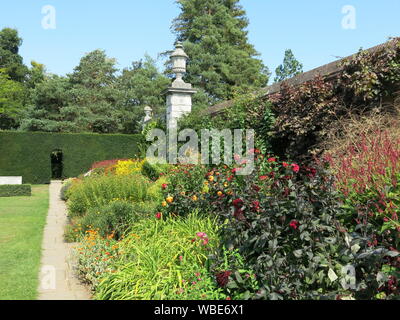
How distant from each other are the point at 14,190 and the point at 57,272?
9932 millimetres

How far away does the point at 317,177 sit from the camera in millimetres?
3602

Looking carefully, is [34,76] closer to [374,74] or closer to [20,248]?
[20,248]

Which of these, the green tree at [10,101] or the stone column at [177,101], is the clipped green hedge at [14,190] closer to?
the stone column at [177,101]

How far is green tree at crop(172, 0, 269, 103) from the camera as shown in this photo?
25.1m

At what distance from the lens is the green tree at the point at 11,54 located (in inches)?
1346

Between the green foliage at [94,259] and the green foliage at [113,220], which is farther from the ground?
the green foliage at [113,220]

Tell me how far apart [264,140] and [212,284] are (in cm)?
476

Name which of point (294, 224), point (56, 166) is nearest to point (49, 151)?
point (56, 166)

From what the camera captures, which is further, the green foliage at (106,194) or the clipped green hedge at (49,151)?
the clipped green hedge at (49,151)

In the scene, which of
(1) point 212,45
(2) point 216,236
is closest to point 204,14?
(1) point 212,45

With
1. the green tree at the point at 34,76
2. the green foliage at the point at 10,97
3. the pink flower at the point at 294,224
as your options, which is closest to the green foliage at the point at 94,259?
the pink flower at the point at 294,224

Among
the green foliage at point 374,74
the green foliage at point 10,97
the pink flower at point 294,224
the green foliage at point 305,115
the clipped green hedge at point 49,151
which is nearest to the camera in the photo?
the pink flower at point 294,224

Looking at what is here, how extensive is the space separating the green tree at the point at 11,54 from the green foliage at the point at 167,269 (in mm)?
34650

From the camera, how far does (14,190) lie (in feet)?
44.2
